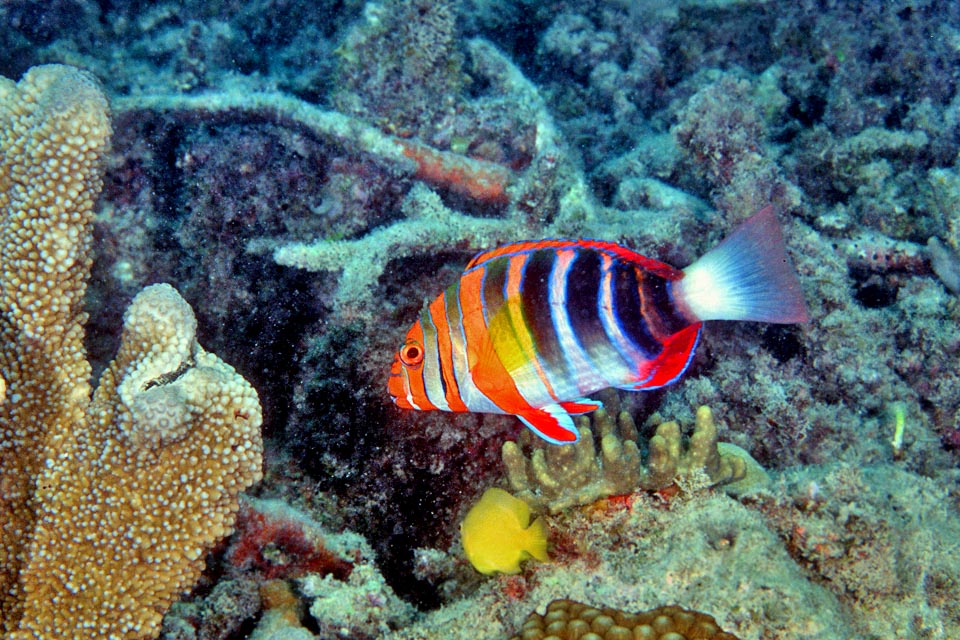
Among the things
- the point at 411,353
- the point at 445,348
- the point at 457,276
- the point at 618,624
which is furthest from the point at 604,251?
the point at 618,624

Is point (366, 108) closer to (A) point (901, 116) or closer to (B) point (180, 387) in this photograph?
(B) point (180, 387)

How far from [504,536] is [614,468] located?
0.67 meters

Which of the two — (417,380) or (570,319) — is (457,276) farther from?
(570,319)

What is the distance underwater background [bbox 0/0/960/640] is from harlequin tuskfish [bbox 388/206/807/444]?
433 millimetres

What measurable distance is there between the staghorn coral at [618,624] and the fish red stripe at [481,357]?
38.9 inches

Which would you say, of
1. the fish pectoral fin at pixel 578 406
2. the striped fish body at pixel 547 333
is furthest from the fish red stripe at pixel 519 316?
the fish pectoral fin at pixel 578 406

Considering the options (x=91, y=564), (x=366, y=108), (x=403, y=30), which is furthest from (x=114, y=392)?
(x=403, y=30)

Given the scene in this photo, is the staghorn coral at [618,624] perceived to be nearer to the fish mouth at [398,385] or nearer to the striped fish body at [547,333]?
the striped fish body at [547,333]

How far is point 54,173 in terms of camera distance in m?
3.18

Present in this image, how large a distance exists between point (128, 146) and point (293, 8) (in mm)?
4529

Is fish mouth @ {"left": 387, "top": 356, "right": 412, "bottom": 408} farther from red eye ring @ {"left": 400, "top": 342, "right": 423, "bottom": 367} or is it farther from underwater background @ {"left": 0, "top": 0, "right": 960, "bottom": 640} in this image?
underwater background @ {"left": 0, "top": 0, "right": 960, "bottom": 640}

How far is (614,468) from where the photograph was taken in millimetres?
3119

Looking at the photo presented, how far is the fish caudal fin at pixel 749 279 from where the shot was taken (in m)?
2.75

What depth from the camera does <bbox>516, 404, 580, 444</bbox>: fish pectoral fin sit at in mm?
2920
